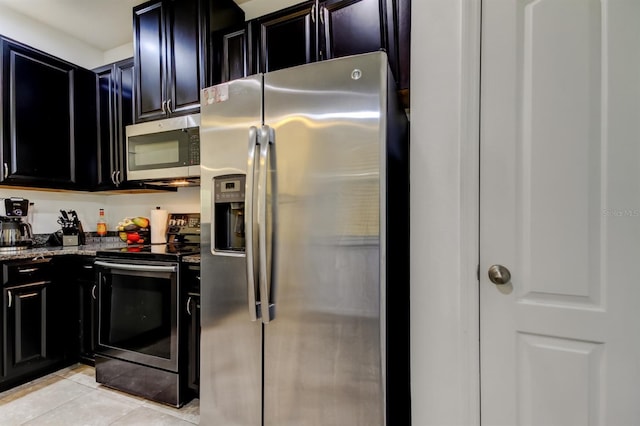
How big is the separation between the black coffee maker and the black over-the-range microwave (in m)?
0.87

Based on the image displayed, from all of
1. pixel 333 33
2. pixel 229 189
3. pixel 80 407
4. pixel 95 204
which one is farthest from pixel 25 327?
pixel 333 33

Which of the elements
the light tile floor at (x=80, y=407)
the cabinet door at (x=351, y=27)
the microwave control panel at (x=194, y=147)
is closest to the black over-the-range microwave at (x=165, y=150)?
the microwave control panel at (x=194, y=147)

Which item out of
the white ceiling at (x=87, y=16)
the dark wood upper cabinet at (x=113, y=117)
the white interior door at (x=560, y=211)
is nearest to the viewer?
the white interior door at (x=560, y=211)

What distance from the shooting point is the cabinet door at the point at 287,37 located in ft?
5.82

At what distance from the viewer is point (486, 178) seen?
49.1 inches

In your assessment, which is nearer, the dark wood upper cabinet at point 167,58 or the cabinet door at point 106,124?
the dark wood upper cabinet at point 167,58

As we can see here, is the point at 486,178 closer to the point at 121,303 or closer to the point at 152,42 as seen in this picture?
the point at 121,303

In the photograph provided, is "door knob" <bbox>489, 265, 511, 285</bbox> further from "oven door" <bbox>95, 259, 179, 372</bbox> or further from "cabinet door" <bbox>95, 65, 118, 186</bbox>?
"cabinet door" <bbox>95, 65, 118, 186</bbox>

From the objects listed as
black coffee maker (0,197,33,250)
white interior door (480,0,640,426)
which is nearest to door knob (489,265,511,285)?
white interior door (480,0,640,426)

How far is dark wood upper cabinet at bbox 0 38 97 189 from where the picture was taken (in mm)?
2281

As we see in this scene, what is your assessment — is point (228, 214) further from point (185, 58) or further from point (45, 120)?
point (45, 120)

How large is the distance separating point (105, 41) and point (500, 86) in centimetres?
336

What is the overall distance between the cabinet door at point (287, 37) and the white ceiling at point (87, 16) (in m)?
0.75

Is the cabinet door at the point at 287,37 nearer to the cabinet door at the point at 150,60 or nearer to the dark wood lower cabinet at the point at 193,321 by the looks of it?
the cabinet door at the point at 150,60
